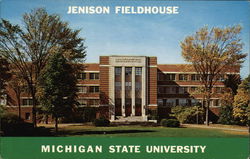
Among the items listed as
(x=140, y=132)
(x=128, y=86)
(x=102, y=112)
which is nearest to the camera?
(x=140, y=132)

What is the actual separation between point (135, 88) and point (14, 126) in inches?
369

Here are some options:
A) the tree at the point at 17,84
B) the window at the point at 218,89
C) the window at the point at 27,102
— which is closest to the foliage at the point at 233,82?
the window at the point at 218,89

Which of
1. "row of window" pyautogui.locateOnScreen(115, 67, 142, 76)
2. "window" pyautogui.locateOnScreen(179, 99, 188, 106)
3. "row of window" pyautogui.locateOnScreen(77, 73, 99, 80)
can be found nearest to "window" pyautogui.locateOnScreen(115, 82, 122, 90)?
"row of window" pyautogui.locateOnScreen(115, 67, 142, 76)

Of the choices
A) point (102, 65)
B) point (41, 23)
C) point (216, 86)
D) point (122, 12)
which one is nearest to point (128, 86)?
point (102, 65)

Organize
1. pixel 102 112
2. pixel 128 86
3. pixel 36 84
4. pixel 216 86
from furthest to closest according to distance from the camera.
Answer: pixel 128 86
pixel 102 112
pixel 216 86
pixel 36 84

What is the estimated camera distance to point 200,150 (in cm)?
972

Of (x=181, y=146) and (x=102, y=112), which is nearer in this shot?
(x=181, y=146)

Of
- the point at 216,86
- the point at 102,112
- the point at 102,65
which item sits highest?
the point at 102,65

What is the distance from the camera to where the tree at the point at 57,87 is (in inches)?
464

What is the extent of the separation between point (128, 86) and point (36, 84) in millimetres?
7425

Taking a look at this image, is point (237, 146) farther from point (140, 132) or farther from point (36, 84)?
point (36, 84)

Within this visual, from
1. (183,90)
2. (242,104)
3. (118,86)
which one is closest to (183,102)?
(183,90)

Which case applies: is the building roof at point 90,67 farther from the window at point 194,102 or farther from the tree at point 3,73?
the window at point 194,102

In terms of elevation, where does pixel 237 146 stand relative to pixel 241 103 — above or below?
below
